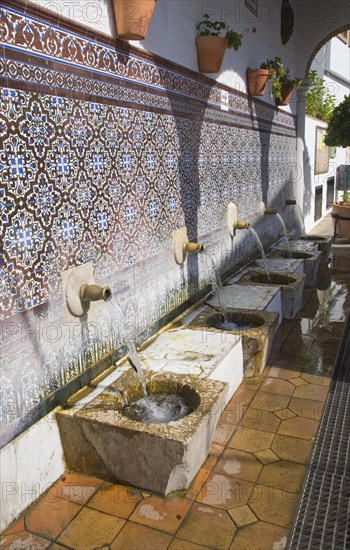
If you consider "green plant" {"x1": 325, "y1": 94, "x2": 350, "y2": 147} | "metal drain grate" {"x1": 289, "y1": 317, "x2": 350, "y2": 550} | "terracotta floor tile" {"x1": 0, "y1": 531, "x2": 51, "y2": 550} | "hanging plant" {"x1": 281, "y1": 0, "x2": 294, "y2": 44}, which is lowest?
"metal drain grate" {"x1": 289, "y1": 317, "x2": 350, "y2": 550}

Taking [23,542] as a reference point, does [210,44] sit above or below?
above

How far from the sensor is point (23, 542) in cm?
232

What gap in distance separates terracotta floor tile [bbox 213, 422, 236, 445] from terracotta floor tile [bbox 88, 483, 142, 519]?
69 cm

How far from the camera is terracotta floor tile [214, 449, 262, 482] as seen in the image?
9.16ft

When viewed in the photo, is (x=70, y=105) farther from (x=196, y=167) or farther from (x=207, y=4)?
(x=207, y=4)

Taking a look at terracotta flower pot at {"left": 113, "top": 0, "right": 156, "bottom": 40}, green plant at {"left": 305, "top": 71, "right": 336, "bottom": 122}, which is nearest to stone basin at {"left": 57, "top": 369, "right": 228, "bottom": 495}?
terracotta flower pot at {"left": 113, "top": 0, "right": 156, "bottom": 40}

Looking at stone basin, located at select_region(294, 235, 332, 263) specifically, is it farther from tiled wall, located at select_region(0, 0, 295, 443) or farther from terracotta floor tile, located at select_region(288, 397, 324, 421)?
terracotta floor tile, located at select_region(288, 397, 324, 421)

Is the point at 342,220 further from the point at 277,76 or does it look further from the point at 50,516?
the point at 50,516

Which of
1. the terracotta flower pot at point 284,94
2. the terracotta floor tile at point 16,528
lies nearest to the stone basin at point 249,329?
the terracotta floor tile at point 16,528

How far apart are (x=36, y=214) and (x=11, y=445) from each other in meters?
1.22

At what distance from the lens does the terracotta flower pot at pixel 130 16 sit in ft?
10.5

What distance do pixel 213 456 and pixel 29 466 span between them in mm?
1084

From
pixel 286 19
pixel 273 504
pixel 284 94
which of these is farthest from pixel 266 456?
pixel 286 19

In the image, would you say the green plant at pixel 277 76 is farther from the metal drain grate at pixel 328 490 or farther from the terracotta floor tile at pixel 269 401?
the metal drain grate at pixel 328 490
